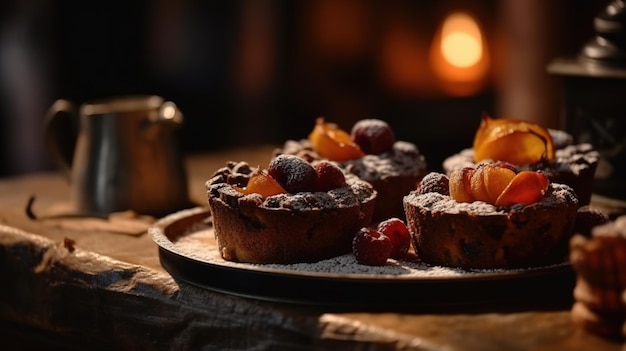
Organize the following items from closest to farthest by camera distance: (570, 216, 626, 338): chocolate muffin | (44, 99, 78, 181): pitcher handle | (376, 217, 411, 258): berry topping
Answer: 1. (570, 216, 626, 338): chocolate muffin
2. (376, 217, 411, 258): berry topping
3. (44, 99, 78, 181): pitcher handle

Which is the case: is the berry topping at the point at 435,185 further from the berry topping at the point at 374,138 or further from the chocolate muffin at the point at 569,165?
the berry topping at the point at 374,138

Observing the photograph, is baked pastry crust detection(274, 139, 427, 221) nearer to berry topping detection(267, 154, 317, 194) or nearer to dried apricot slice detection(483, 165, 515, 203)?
berry topping detection(267, 154, 317, 194)

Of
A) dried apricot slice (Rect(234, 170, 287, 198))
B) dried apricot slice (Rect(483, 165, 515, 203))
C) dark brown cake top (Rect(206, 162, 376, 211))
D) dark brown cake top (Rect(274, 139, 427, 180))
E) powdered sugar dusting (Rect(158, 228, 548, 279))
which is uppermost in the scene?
dried apricot slice (Rect(483, 165, 515, 203))

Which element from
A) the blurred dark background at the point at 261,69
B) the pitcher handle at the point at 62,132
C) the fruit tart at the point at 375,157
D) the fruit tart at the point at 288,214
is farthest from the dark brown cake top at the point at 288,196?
the blurred dark background at the point at 261,69

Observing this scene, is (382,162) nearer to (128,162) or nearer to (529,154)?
(529,154)

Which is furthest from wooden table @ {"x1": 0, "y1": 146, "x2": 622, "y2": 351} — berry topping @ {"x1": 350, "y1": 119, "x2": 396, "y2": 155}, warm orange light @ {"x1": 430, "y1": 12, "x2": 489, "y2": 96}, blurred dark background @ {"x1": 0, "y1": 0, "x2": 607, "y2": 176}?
warm orange light @ {"x1": 430, "y1": 12, "x2": 489, "y2": 96}

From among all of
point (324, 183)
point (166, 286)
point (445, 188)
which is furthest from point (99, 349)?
point (445, 188)

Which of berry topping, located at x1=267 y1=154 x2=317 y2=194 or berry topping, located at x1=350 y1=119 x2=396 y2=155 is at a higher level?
berry topping, located at x1=267 y1=154 x2=317 y2=194

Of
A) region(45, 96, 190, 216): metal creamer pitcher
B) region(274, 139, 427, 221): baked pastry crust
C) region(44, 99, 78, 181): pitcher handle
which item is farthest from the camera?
region(44, 99, 78, 181): pitcher handle
